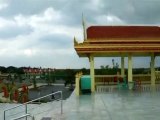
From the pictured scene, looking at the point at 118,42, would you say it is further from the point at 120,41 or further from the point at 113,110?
the point at 113,110

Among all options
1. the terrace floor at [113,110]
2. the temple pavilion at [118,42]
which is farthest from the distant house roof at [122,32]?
the terrace floor at [113,110]

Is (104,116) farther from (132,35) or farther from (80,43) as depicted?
(132,35)

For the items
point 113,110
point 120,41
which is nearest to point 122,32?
point 120,41

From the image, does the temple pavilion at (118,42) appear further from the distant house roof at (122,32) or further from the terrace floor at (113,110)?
the terrace floor at (113,110)

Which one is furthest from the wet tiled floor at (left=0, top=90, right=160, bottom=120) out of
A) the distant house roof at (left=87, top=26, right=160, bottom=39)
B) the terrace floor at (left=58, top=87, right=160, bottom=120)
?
the distant house roof at (left=87, top=26, right=160, bottom=39)

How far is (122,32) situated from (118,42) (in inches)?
54.2

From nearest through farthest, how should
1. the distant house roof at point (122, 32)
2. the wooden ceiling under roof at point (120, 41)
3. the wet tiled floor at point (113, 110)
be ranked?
the wet tiled floor at point (113, 110), the wooden ceiling under roof at point (120, 41), the distant house roof at point (122, 32)

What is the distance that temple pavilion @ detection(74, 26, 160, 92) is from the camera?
2102 cm

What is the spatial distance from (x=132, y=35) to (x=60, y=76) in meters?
66.0

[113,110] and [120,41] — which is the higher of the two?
[120,41]

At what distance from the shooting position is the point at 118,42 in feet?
70.3

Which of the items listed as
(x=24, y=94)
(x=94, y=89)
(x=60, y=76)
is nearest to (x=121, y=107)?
(x=94, y=89)

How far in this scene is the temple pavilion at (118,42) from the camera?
2102 centimetres

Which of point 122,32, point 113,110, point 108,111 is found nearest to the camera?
point 108,111
